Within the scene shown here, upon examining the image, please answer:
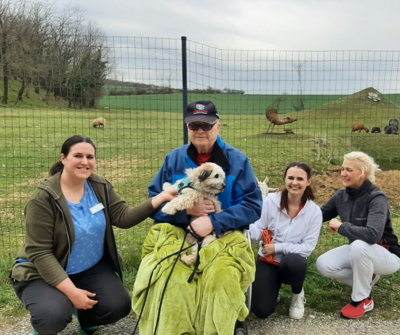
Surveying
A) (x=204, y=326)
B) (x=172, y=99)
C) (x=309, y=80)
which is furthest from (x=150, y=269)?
(x=309, y=80)

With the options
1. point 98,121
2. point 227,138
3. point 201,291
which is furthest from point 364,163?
point 98,121

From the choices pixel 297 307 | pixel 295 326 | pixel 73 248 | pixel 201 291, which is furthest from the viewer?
pixel 297 307

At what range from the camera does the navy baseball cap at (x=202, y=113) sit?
303cm

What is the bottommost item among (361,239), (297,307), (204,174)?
(297,307)

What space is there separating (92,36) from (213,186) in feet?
9.17

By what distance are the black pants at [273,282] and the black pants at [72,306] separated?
116 cm

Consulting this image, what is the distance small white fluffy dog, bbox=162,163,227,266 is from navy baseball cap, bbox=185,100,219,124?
40cm

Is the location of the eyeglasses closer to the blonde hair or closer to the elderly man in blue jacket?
the elderly man in blue jacket

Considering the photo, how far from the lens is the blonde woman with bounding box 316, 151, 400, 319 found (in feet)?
10.9

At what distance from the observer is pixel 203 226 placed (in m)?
2.87

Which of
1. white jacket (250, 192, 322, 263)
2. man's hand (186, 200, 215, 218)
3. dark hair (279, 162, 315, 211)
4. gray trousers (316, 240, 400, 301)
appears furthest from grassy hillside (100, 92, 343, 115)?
gray trousers (316, 240, 400, 301)

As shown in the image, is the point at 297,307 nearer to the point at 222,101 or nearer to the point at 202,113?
the point at 202,113

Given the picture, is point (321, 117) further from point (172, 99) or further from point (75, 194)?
point (75, 194)

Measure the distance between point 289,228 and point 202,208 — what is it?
3.25ft
